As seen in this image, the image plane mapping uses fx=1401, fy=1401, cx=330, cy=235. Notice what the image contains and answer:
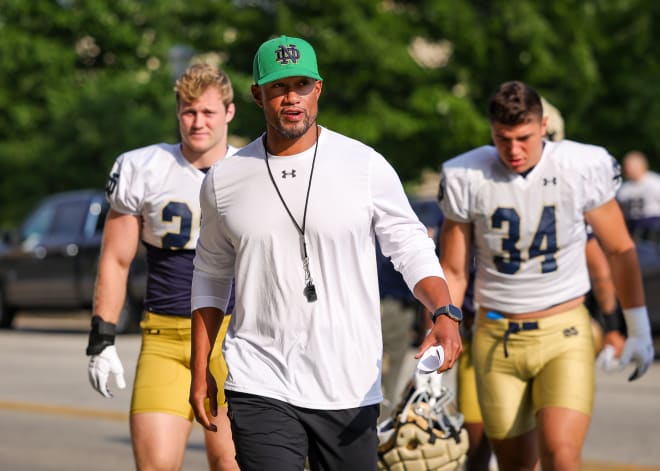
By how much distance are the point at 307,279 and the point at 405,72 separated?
851 inches

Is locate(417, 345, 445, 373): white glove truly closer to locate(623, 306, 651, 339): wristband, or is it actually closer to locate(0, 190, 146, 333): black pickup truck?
locate(623, 306, 651, 339): wristband

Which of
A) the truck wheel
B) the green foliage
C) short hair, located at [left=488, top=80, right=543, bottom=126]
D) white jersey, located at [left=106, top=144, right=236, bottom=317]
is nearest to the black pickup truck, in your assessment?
the truck wheel

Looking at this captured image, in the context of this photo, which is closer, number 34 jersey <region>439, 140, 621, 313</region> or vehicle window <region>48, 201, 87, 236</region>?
number 34 jersey <region>439, 140, 621, 313</region>

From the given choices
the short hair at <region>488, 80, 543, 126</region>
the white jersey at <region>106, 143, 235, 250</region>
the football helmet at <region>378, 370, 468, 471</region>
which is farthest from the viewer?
the white jersey at <region>106, 143, 235, 250</region>

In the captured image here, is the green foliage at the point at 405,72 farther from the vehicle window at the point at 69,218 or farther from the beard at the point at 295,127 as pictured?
the beard at the point at 295,127

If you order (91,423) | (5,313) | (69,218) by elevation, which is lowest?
(5,313)

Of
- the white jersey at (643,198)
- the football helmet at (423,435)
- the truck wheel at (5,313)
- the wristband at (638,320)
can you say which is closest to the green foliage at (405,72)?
the truck wheel at (5,313)

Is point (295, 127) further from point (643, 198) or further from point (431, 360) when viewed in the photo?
point (643, 198)

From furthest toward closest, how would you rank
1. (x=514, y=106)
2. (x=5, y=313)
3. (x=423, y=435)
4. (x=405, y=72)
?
(x=405, y=72) → (x=5, y=313) → (x=514, y=106) → (x=423, y=435)

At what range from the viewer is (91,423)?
35.9 feet

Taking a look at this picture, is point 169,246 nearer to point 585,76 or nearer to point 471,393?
point 471,393

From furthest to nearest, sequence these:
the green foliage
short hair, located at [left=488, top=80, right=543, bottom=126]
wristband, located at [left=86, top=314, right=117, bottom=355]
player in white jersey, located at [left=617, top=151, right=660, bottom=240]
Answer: the green foliage < player in white jersey, located at [left=617, top=151, right=660, bottom=240] < wristband, located at [left=86, top=314, right=117, bottom=355] < short hair, located at [left=488, top=80, right=543, bottom=126]

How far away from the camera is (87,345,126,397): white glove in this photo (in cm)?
596

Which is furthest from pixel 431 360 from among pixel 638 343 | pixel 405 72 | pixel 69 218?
pixel 405 72
